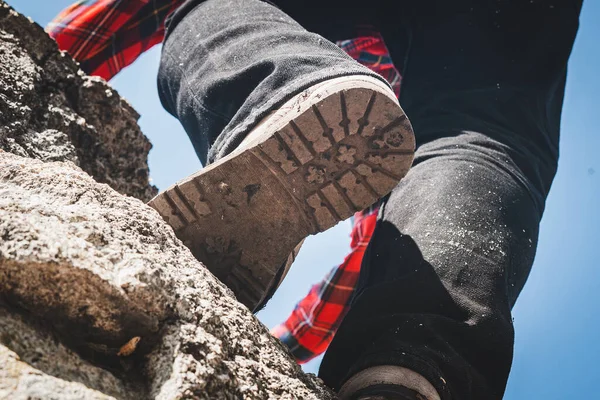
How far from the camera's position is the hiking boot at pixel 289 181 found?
99 centimetres

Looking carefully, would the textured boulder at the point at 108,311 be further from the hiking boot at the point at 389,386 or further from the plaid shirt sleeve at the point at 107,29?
the plaid shirt sleeve at the point at 107,29

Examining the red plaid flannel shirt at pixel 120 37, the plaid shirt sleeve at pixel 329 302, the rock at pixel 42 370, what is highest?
the red plaid flannel shirt at pixel 120 37

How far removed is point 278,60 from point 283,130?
148 mm

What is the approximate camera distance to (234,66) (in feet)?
3.64

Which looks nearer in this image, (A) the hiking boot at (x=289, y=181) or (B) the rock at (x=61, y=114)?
(A) the hiking boot at (x=289, y=181)

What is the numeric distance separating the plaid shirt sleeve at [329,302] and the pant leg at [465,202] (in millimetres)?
547

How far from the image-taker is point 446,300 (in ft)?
2.97

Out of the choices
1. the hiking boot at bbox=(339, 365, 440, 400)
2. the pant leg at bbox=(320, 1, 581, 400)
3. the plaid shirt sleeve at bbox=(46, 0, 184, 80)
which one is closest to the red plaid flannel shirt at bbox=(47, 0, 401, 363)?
the plaid shirt sleeve at bbox=(46, 0, 184, 80)

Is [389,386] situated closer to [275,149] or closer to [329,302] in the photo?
[275,149]

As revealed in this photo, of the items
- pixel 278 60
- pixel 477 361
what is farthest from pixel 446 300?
pixel 278 60

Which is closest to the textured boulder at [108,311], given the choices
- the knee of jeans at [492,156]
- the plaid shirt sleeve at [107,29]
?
the knee of jeans at [492,156]

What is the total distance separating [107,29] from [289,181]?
0.84 meters

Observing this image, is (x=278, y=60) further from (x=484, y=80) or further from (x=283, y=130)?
(x=484, y=80)

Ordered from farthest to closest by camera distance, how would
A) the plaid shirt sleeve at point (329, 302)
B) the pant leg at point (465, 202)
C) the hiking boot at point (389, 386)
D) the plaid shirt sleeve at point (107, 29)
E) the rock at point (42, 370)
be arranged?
the plaid shirt sleeve at point (329, 302) < the plaid shirt sleeve at point (107, 29) < the pant leg at point (465, 202) < the hiking boot at point (389, 386) < the rock at point (42, 370)
